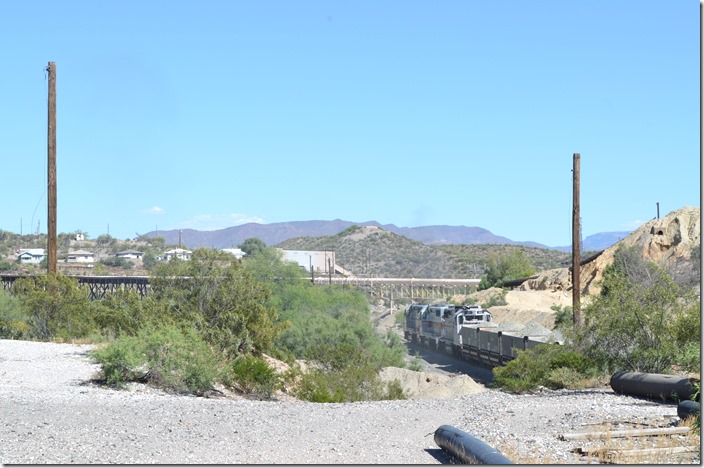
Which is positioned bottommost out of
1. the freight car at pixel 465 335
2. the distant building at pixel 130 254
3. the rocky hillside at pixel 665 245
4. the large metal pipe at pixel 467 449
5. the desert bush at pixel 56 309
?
the freight car at pixel 465 335

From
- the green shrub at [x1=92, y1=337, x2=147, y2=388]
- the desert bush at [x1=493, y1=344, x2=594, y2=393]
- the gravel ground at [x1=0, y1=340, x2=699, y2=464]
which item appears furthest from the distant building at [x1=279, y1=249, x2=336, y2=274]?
the gravel ground at [x1=0, y1=340, x2=699, y2=464]

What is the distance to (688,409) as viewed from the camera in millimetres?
16969

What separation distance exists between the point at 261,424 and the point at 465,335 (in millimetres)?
40003

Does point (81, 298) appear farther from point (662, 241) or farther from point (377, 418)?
point (662, 241)

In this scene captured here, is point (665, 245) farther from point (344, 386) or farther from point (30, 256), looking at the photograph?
point (30, 256)

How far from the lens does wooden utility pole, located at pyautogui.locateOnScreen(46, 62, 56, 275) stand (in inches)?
1257

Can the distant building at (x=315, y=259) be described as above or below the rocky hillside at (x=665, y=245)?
below

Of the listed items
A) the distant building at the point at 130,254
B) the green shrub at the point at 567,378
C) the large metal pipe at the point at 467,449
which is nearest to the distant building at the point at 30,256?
the distant building at the point at 130,254

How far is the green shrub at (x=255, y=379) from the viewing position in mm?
24203

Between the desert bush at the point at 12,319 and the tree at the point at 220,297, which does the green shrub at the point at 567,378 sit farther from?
the desert bush at the point at 12,319

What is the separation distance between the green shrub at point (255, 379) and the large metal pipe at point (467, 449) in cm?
977

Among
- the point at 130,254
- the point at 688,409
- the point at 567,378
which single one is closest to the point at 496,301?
the point at 567,378

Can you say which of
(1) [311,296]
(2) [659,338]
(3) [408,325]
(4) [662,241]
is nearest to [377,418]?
(2) [659,338]

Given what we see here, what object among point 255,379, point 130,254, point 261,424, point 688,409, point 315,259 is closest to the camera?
point 261,424
